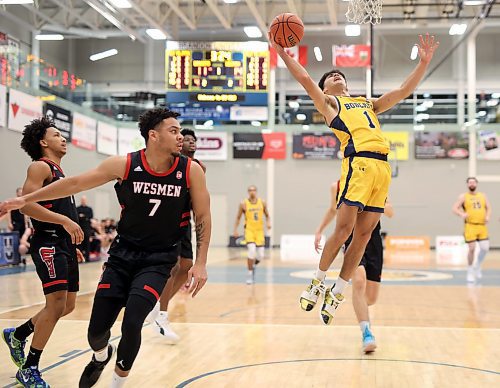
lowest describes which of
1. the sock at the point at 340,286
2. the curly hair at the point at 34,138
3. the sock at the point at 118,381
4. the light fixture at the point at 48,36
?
the sock at the point at 118,381

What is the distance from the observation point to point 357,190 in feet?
15.8

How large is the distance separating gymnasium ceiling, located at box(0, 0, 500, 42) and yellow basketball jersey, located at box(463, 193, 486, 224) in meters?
9.02

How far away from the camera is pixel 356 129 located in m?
4.96

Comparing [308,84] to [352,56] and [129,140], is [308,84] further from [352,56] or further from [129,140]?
[129,140]

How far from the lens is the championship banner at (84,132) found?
2098 centimetres

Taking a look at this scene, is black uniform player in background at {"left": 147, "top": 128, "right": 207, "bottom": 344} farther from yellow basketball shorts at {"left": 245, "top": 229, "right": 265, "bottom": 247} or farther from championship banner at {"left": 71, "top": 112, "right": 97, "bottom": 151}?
championship banner at {"left": 71, "top": 112, "right": 97, "bottom": 151}

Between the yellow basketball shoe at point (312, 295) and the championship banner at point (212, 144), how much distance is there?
22.5 metres

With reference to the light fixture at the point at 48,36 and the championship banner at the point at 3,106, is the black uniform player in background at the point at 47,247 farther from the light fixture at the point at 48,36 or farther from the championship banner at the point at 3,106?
the light fixture at the point at 48,36

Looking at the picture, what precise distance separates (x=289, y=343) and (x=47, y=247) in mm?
2523

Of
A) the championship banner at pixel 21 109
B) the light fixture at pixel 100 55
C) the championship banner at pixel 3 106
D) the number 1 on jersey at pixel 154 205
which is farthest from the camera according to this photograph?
the light fixture at pixel 100 55

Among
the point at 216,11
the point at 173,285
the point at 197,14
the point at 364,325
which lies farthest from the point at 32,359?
the point at 197,14

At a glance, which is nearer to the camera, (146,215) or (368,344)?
(146,215)

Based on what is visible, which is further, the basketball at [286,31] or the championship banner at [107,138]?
the championship banner at [107,138]

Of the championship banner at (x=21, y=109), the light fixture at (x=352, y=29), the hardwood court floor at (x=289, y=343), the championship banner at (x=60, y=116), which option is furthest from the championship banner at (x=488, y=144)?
the championship banner at (x=21, y=109)
